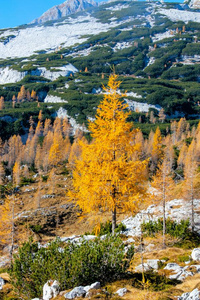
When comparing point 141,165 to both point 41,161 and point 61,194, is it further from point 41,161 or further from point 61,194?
point 41,161

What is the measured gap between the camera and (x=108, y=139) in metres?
11.3

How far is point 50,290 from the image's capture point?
22.6ft

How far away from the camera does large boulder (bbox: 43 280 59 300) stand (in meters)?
6.79

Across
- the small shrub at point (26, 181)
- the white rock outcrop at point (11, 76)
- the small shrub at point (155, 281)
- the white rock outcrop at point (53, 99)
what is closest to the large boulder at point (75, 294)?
the small shrub at point (155, 281)

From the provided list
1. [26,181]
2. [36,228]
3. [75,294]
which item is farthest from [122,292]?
[26,181]

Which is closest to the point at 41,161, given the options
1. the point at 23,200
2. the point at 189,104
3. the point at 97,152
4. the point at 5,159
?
the point at 5,159

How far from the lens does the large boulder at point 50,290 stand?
22.3ft

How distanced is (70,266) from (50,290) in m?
0.97

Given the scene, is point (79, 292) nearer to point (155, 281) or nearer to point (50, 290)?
point (50, 290)

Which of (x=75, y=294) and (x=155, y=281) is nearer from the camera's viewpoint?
(x=75, y=294)

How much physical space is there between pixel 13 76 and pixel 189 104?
506 feet

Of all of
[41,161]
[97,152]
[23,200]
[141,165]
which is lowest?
[23,200]

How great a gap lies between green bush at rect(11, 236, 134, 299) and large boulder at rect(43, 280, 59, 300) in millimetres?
172

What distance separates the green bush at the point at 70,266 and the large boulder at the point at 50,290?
172 mm
